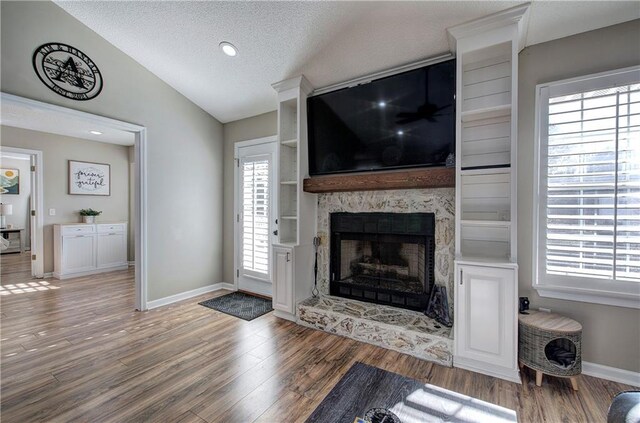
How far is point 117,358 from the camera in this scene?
2.29 m

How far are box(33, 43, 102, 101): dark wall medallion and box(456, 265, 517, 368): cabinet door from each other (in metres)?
4.11

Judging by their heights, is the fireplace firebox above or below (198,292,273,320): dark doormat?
above

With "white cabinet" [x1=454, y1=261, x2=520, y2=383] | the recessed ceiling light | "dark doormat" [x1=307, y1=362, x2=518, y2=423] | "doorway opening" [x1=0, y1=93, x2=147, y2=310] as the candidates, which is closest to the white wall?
"doorway opening" [x1=0, y1=93, x2=147, y2=310]

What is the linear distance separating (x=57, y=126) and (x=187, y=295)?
3699 mm

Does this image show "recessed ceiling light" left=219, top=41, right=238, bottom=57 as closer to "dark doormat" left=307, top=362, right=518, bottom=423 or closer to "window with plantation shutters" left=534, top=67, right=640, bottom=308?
"window with plantation shutters" left=534, top=67, right=640, bottom=308

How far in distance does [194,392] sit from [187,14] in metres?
3.13

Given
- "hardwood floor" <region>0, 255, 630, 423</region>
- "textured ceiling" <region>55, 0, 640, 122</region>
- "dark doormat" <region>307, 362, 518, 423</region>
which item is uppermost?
"textured ceiling" <region>55, 0, 640, 122</region>

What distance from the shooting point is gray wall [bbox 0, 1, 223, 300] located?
250 cm

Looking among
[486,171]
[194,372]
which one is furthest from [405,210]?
[194,372]

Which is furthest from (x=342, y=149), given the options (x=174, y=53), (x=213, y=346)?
(x=213, y=346)

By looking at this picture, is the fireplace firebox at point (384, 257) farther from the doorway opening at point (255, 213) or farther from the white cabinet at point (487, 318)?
the doorway opening at point (255, 213)

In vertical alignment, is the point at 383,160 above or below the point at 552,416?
above

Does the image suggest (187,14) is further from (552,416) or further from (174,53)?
(552,416)

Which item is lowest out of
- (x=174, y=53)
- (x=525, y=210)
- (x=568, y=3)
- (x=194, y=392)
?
(x=194, y=392)
